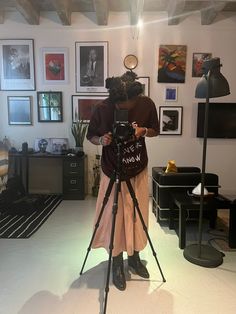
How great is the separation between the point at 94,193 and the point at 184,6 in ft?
9.50

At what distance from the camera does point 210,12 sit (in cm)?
395

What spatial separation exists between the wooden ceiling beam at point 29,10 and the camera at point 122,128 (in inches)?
109

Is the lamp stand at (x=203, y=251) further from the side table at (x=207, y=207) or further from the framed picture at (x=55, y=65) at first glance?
the framed picture at (x=55, y=65)

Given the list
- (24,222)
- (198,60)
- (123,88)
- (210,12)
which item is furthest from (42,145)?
(210,12)

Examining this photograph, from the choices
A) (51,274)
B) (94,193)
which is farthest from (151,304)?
(94,193)

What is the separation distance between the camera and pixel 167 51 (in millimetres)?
4309

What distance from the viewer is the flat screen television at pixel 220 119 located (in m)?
4.36

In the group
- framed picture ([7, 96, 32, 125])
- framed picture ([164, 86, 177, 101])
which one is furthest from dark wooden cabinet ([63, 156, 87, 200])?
framed picture ([164, 86, 177, 101])

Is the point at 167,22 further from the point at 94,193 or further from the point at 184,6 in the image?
the point at 94,193

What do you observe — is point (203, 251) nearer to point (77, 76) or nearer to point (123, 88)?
point (123, 88)

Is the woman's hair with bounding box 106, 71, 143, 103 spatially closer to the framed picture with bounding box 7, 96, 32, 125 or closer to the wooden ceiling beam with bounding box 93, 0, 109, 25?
the wooden ceiling beam with bounding box 93, 0, 109, 25

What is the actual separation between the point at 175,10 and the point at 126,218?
3.09 m

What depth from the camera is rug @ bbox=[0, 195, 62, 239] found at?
9.78 ft

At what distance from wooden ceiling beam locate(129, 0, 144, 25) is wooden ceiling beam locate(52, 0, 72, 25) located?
0.84m
